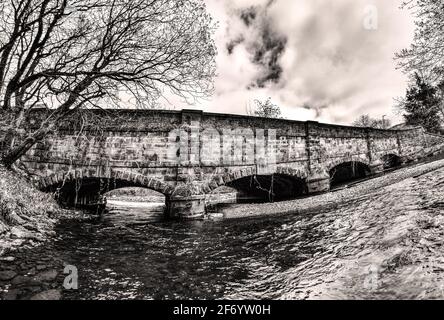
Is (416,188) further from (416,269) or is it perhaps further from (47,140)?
(47,140)

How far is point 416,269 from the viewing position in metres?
2.13

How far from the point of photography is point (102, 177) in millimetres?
8172

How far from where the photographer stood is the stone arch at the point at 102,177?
8.05 m

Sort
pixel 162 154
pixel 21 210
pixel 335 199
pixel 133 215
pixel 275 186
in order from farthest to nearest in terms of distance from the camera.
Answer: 1. pixel 275 186
2. pixel 133 215
3. pixel 162 154
4. pixel 335 199
5. pixel 21 210

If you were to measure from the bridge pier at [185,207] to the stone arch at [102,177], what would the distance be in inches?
15.6

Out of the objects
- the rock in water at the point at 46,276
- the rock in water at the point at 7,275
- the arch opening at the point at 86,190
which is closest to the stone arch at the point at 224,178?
the arch opening at the point at 86,190

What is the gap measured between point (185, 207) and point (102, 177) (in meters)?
3.05

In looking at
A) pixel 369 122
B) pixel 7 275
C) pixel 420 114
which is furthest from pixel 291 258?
pixel 369 122

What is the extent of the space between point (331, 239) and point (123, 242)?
4137mm

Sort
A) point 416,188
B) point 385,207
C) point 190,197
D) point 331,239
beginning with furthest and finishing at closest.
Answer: point 190,197 → point 416,188 → point 385,207 → point 331,239

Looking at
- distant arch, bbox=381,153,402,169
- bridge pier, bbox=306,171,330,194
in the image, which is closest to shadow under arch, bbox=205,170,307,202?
bridge pier, bbox=306,171,330,194

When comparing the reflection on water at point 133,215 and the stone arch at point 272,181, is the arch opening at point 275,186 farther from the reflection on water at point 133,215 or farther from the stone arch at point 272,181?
the reflection on water at point 133,215

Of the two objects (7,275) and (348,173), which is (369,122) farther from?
(7,275)
